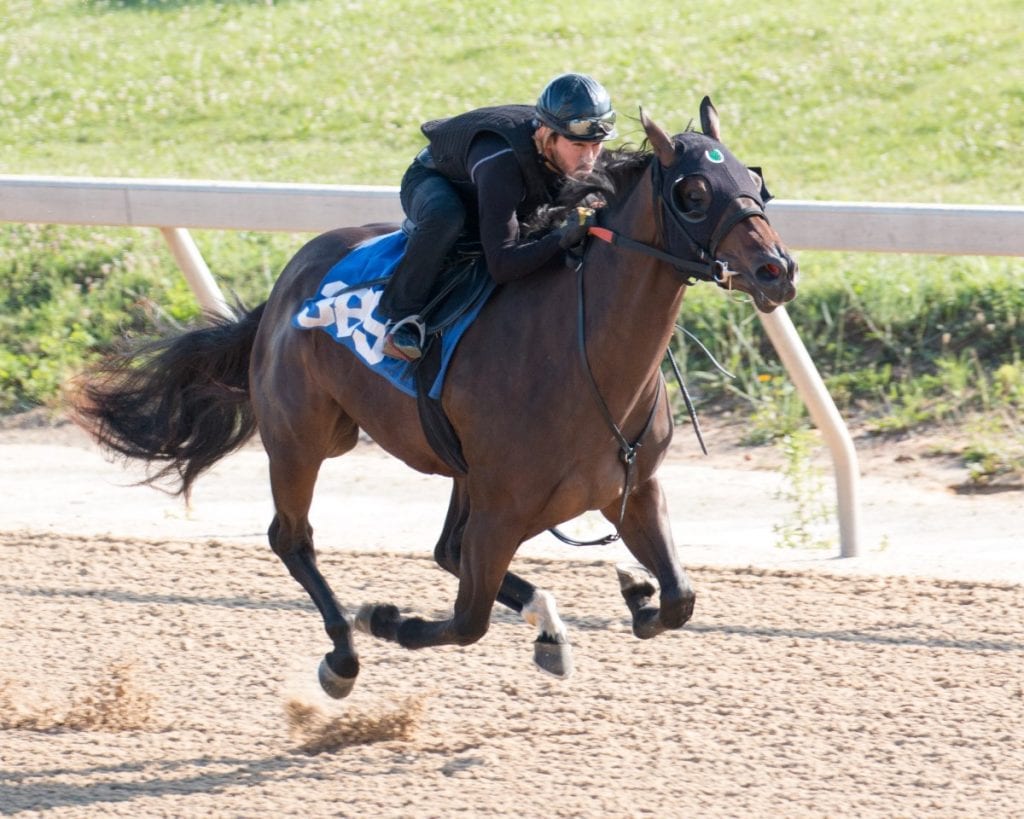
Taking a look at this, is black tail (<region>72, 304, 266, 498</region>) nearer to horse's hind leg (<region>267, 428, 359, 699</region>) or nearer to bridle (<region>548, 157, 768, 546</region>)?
horse's hind leg (<region>267, 428, 359, 699</region>)

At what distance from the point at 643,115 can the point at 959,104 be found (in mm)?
10818

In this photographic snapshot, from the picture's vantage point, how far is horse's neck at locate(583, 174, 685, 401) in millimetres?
3977

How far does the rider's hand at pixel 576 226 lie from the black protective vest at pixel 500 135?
0.92 feet

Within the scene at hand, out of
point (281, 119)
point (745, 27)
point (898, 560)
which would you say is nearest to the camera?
point (898, 560)

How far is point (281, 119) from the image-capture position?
1531cm

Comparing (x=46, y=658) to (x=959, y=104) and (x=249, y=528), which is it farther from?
(x=959, y=104)

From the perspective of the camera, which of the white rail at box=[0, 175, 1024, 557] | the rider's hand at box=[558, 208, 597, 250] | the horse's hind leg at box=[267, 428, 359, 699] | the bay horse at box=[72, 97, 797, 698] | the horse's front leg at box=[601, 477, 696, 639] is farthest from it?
the white rail at box=[0, 175, 1024, 557]

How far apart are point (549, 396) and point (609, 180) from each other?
0.60m

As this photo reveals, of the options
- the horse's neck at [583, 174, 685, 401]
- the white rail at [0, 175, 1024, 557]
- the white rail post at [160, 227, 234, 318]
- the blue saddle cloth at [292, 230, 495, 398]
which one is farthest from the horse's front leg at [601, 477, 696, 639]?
the white rail post at [160, 227, 234, 318]

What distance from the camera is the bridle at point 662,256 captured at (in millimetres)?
3654

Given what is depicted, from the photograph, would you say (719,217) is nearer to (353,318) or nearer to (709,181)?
(709,181)

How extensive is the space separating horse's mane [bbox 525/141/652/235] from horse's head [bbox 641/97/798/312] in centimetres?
18

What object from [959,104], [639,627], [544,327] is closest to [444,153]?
[544,327]

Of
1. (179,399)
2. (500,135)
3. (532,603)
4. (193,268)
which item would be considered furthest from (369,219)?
(532,603)
